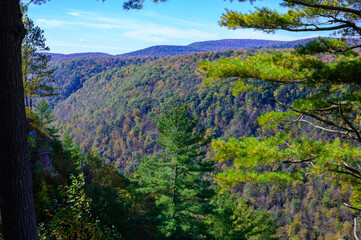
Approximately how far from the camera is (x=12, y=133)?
106 inches

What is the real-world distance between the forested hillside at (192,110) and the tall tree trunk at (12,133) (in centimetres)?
4673

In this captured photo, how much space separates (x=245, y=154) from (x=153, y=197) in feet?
38.6

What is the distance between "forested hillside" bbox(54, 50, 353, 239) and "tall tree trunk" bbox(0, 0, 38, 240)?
153 feet

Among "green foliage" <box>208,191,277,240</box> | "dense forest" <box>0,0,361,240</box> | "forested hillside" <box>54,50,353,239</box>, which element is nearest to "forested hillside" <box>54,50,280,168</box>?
"forested hillside" <box>54,50,353,239</box>

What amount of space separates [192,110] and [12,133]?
118 metres

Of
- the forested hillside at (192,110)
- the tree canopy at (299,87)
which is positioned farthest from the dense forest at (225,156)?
the forested hillside at (192,110)

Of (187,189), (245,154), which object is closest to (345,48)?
(245,154)

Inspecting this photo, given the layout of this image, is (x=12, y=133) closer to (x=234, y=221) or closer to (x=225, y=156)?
(x=225, y=156)

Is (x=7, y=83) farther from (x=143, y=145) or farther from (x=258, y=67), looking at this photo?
(x=143, y=145)

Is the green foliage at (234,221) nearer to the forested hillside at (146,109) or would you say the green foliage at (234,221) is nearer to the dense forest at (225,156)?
the dense forest at (225,156)

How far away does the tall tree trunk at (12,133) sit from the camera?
2.62 meters

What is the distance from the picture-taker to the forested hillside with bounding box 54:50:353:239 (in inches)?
2785

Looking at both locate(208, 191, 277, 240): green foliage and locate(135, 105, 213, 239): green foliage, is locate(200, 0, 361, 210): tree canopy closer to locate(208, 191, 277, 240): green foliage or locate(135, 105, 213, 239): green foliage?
locate(135, 105, 213, 239): green foliage

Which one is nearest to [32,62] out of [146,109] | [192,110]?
[192,110]
